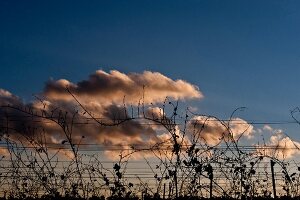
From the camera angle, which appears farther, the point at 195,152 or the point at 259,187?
the point at 259,187

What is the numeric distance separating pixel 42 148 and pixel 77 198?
2.26 metres

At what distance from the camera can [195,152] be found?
9.45m

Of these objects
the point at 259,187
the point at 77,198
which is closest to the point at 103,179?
the point at 77,198

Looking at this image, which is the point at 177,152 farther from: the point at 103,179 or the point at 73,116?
the point at 103,179

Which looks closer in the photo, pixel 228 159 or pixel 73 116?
pixel 73 116

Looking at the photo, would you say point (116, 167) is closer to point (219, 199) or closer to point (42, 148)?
point (42, 148)

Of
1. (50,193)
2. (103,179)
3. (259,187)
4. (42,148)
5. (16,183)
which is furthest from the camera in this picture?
(259,187)

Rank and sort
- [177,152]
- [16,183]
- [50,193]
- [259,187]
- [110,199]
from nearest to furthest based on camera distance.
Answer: [177,152] < [50,193] < [110,199] < [16,183] < [259,187]

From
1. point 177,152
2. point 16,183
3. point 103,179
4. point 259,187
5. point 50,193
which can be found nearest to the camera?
point 177,152

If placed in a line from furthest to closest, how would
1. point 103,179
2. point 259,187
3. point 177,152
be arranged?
point 259,187, point 103,179, point 177,152

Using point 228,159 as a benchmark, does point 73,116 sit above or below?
above

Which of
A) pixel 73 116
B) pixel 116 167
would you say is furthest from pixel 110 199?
pixel 73 116

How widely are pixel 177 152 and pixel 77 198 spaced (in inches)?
140

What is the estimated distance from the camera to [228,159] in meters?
9.57
